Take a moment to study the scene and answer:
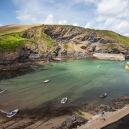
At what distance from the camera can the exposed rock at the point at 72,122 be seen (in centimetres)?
3276

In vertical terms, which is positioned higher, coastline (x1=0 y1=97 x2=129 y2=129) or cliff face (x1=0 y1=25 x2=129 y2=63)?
cliff face (x1=0 y1=25 x2=129 y2=63)

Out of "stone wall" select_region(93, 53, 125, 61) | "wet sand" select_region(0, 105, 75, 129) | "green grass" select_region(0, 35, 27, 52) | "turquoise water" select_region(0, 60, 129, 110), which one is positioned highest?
"green grass" select_region(0, 35, 27, 52)

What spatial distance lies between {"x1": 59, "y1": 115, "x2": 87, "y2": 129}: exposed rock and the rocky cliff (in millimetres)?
88220

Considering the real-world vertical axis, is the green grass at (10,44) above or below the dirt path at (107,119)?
above

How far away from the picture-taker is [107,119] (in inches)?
1421

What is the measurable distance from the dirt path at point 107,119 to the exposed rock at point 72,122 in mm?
1313

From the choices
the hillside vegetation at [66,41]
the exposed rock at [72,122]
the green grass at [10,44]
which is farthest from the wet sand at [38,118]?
the hillside vegetation at [66,41]

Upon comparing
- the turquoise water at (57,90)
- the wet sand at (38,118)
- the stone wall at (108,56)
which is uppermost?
the stone wall at (108,56)

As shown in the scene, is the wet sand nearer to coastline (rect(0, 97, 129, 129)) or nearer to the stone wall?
coastline (rect(0, 97, 129, 129))

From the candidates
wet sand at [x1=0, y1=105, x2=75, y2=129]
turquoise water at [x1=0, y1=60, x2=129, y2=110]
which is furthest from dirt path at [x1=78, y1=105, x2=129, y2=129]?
turquoise water at [x1=0, y1=60, x2=129, y2=110]

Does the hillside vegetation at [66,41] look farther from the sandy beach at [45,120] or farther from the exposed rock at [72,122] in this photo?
the exposed rock at [72,122]

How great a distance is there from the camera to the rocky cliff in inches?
4884

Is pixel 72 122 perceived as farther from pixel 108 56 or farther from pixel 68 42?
pixel 68 42

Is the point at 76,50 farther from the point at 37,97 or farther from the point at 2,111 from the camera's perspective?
the point at 2,111
